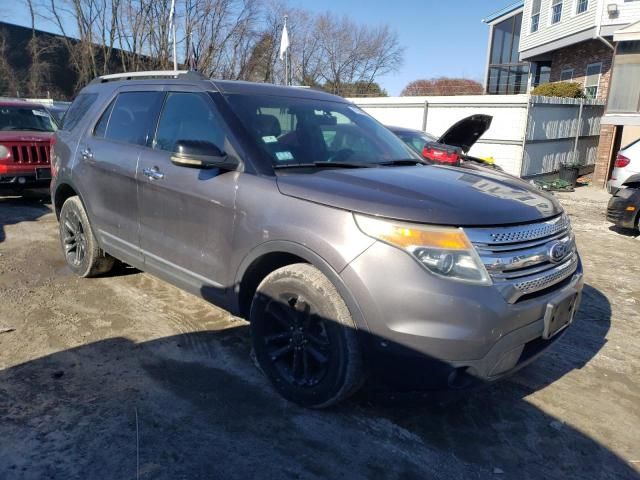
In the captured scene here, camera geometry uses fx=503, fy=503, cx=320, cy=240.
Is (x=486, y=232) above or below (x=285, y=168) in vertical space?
below

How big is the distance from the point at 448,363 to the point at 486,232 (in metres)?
0.66

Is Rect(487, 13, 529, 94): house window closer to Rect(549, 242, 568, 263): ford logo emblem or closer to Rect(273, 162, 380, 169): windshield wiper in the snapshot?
Rect(273, 162, 380, 169): windshield wiper

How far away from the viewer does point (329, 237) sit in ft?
8.45

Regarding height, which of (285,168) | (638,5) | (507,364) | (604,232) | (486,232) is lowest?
(604,232)

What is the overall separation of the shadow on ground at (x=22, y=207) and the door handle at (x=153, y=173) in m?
3.64

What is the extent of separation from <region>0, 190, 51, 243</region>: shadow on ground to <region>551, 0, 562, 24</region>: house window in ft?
65.5

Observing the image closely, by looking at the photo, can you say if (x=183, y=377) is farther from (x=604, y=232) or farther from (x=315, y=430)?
(x=604, y=232)

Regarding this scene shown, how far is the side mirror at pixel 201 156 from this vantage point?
3.01 m

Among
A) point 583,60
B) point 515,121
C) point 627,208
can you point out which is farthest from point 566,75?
point 627,208

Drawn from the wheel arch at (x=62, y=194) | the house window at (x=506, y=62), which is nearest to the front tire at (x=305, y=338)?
the wheel arch at (x=62, y=194)

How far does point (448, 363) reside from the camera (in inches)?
94.8

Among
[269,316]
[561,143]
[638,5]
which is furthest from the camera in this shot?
[638,5]

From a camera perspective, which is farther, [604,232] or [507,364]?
[604,232]

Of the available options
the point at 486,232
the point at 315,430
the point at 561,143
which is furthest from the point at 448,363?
the point at 561,143
